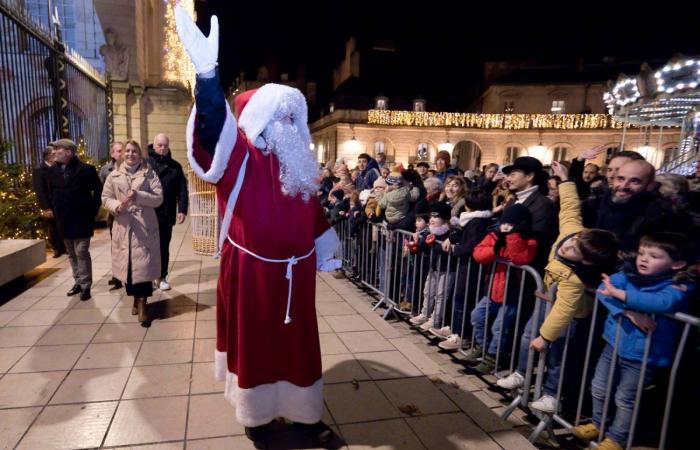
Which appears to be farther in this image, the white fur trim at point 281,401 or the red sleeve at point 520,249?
the red sleeve at point 520,249

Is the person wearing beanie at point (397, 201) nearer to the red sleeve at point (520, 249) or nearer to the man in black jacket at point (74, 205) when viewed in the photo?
the red sleeve at point (520, 249)

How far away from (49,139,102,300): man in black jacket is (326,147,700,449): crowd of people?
150 inches

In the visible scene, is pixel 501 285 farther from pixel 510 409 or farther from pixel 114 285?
pixel 114 285

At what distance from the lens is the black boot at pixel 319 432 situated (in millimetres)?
2535

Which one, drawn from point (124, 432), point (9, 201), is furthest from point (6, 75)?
point (124, 432)

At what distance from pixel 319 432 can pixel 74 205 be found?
4270 millimetres

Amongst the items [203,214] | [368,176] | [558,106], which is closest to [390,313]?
[368,176]

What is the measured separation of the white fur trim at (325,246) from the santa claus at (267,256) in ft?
0.82

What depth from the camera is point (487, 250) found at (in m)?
3.62

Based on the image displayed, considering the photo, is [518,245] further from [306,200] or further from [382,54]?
[382,54]

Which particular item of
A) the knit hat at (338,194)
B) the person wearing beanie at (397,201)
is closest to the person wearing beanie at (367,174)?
the knit hat at (338,194)

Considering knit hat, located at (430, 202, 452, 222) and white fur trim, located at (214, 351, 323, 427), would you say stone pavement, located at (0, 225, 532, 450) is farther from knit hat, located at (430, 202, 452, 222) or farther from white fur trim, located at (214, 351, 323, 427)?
knit hat, located at (430, 202, 452, 222)

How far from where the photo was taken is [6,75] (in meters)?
7.38

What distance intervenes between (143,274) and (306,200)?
2811mm
